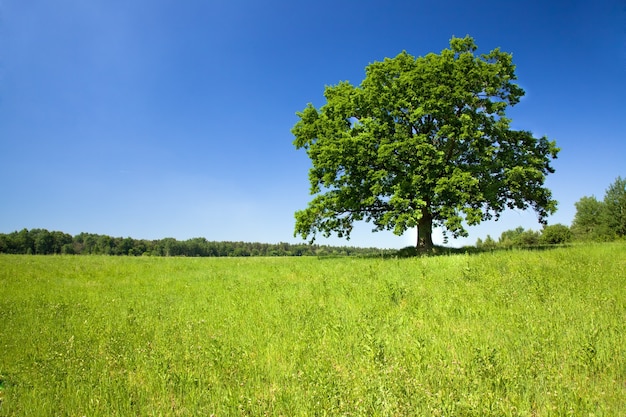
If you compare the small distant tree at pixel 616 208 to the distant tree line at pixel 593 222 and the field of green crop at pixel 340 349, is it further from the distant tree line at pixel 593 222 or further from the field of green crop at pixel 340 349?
the field of green crop at pixel 340 349

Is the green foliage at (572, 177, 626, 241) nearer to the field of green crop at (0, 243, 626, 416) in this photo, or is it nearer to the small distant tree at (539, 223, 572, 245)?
the small distant tree at (539, 223, 572, 245)

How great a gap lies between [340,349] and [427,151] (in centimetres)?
1669

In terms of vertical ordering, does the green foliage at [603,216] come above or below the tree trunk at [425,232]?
above

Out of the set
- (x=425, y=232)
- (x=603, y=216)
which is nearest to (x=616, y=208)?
(x=603, y=216)

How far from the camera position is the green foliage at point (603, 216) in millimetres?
68250

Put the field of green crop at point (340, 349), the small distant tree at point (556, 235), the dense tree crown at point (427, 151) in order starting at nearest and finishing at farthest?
1. the field of green crop at point (340, 349)
2. the dense tree crown at point (427, 151)
3. the small distant tree at point (556, 235)

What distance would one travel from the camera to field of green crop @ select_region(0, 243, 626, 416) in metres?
4.31

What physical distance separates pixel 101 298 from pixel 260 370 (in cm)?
962

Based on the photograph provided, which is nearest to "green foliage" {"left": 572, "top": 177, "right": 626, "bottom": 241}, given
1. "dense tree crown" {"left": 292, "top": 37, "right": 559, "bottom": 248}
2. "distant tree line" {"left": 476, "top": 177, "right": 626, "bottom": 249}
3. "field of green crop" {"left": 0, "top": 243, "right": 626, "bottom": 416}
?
"distant tree line" {"left": 476, "top": 177, "right": 626, "bottom": 249}

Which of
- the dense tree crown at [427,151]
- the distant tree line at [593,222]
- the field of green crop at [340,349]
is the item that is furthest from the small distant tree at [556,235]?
the field of green crop at [340,349]

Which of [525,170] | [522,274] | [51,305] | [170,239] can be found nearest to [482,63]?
[525,170]

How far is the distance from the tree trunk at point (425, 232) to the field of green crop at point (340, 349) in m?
11.7

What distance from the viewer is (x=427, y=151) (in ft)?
66.2

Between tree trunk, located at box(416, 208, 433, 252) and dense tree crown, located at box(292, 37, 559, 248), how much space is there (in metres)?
0.07
